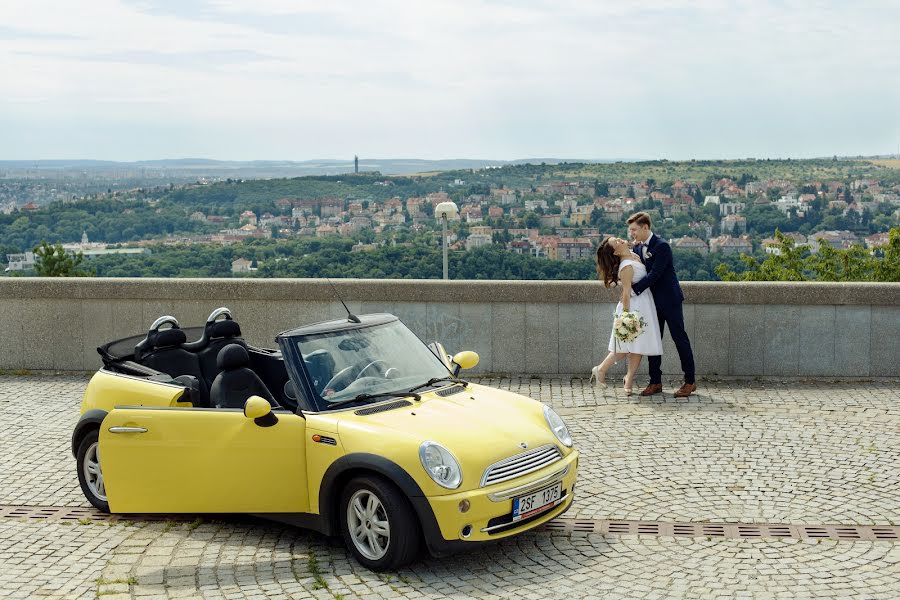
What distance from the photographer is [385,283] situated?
1297cm

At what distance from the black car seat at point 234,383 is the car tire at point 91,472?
3.04 ft

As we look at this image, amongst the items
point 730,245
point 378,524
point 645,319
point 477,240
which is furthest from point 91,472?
point 730,245

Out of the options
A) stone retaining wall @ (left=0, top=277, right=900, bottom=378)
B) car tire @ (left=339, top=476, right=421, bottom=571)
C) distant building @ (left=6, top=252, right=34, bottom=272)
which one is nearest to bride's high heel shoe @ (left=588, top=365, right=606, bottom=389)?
stone retaining wall @ (left=0, top=277, right=900, bottom=378)

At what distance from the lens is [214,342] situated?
8219mm

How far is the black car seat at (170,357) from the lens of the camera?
812 cm

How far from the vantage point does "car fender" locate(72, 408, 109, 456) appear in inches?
292

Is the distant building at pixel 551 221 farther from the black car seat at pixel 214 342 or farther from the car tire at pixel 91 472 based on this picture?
the car tire at pixel 91 472

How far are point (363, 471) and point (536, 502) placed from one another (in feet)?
3.25

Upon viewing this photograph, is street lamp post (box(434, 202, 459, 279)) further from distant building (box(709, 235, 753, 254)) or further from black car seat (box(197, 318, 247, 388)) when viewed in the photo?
distant building (box(709, 235, 753, 254))

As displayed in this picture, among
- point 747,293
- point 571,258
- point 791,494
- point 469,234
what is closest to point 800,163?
point 469,234

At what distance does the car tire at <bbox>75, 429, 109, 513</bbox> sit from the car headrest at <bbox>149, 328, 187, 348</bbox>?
36.9 inches

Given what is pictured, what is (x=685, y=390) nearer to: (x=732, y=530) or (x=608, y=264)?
(x=608, y=264)

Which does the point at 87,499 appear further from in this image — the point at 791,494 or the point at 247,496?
the point at 791,494

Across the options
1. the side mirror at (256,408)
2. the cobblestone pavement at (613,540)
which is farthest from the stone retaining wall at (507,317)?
the side mirror at (256,408)
